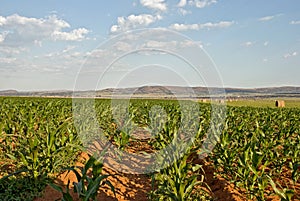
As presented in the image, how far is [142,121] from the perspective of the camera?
1307cm

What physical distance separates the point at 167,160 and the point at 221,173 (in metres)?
1.28

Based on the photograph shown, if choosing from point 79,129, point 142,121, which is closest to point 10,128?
point 79,129

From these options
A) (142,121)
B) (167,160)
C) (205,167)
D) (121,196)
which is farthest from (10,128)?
(142,121)

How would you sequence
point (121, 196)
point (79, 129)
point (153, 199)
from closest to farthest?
point (153, 199) → point (121, 196) → point (79, 129)

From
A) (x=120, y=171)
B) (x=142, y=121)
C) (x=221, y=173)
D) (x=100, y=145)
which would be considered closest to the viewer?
(x=221, y=173)

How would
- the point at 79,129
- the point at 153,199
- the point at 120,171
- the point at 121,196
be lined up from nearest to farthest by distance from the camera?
the point at 153,199, the point at 121,196, the point at 120,171, the point at 79,129

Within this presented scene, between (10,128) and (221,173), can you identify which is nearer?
(221,173)

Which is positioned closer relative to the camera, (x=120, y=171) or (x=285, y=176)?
(x=285, y=176)

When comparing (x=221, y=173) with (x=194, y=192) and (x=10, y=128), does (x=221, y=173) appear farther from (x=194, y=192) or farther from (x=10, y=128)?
(x=10, y=128)

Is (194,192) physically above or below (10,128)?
below

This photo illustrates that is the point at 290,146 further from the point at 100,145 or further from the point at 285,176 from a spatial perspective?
the point at 100,145

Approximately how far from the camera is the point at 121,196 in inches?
232

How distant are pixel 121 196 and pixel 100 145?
4.22 metres

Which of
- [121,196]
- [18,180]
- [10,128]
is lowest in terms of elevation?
[121,196]
